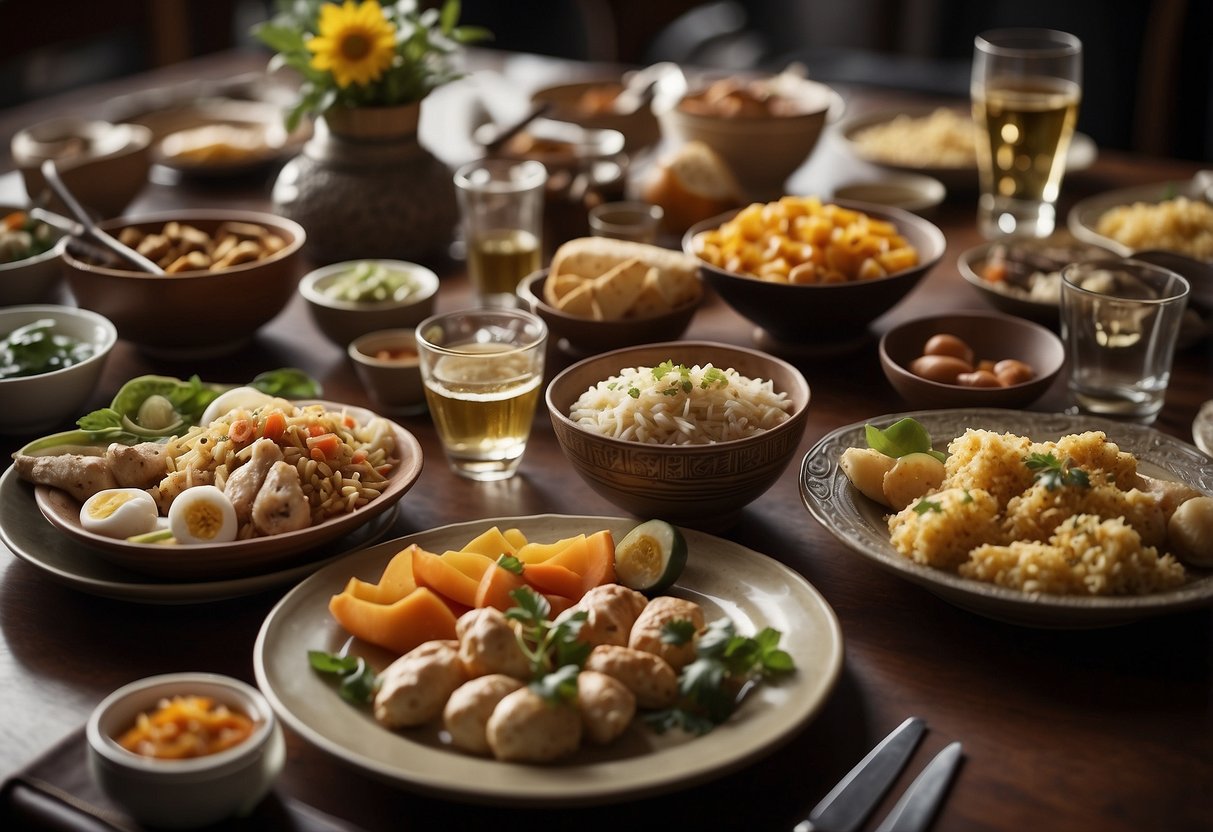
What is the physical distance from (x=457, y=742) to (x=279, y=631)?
0.96 ft

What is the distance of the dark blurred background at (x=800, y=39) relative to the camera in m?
4.47

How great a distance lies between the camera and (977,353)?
223 cm

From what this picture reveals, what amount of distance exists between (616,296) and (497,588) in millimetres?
877

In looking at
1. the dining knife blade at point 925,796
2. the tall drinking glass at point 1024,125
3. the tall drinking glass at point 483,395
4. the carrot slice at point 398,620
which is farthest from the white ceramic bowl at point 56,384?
the tall drinking glass at point 1024,125

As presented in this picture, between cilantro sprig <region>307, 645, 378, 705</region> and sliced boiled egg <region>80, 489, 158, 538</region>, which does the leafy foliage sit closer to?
sliced boiled egg <region>80, 489, 158, 538</region>

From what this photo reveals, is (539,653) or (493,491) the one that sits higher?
(539,653)

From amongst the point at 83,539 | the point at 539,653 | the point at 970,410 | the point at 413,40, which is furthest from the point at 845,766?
the point at 413,40

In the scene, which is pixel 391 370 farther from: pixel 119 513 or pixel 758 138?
pixel 758 138

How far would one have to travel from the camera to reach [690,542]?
1612mm

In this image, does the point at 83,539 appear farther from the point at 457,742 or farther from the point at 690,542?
the point at 690,542

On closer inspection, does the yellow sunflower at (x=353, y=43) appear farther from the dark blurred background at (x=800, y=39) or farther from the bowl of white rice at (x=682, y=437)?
the dark blurred background at (x=800, y=39)

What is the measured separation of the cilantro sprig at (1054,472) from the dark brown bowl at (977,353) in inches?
15.8

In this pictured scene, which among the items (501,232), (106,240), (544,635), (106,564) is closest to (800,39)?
(501,232)

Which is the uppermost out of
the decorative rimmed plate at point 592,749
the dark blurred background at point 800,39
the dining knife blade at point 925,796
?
the decorative rimmed plate at point 592,749
